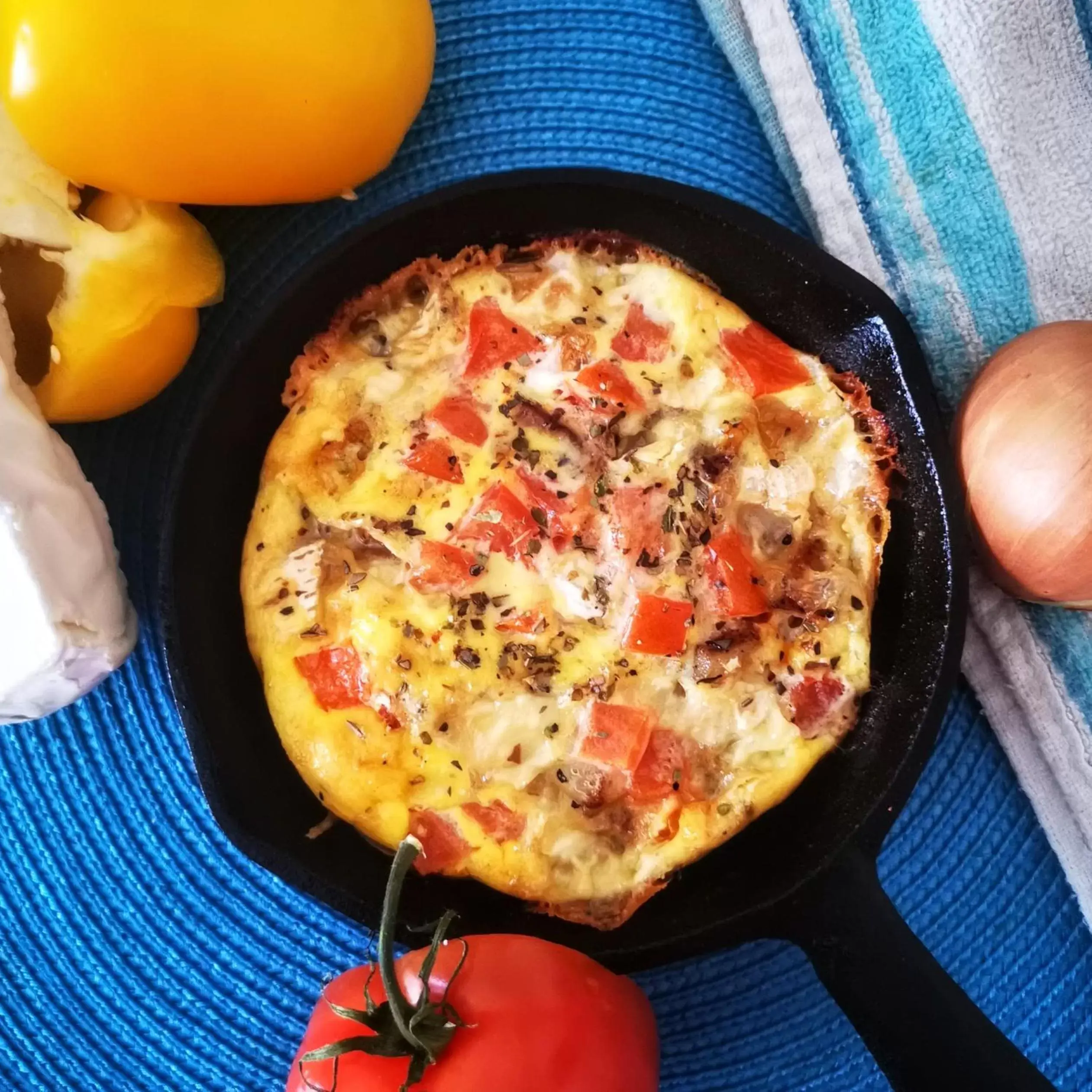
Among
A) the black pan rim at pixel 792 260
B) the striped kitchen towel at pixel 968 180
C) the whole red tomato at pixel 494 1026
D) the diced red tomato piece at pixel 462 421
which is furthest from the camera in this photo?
the striped kitchen towel at pixel 968 180

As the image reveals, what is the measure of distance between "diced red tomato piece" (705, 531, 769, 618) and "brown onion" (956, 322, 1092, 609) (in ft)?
1.20

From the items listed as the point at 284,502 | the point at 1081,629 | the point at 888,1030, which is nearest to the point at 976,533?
the point at 1081,629

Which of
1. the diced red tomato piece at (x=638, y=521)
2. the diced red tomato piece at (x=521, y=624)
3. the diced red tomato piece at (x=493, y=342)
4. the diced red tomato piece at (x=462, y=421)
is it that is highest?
the diced red tomato piece at (x=493, y=342)

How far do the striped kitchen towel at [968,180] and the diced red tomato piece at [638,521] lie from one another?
0.55m

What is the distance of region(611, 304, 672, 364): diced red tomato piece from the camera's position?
5.39ft

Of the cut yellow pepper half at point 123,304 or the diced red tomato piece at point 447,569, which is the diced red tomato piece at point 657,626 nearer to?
the diced red tomato piece at point 447,569

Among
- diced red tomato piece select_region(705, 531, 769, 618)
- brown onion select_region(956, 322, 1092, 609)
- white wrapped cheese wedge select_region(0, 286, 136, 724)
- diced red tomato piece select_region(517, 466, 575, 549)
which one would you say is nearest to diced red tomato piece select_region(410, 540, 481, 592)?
diced red tomato piece select_region(517, 466, 575, 549)

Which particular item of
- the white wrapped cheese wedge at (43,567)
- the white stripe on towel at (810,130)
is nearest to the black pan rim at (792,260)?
the white wrapped cheese wedge at (43,567)

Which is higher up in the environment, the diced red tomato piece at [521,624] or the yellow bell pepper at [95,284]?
the yellow bell pepper at [95,284]

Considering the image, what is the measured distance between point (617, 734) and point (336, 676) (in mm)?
427

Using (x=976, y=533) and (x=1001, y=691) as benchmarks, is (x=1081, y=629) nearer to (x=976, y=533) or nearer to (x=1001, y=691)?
(x=1001, y=691)

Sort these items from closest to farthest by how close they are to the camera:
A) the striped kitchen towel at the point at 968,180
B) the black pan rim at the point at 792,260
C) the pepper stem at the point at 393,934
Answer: the pepper stem at the point at 393,934
the black pan rim at the point at 792,260
the striped kitchen towel at the point at 968,180

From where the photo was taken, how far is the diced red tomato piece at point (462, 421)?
1.61 meters

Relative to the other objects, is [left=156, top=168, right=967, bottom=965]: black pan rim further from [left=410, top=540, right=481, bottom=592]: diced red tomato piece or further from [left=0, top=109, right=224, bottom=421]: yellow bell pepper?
[left=410, top=540, right=481, bottom=592]: diced red tomato piece
